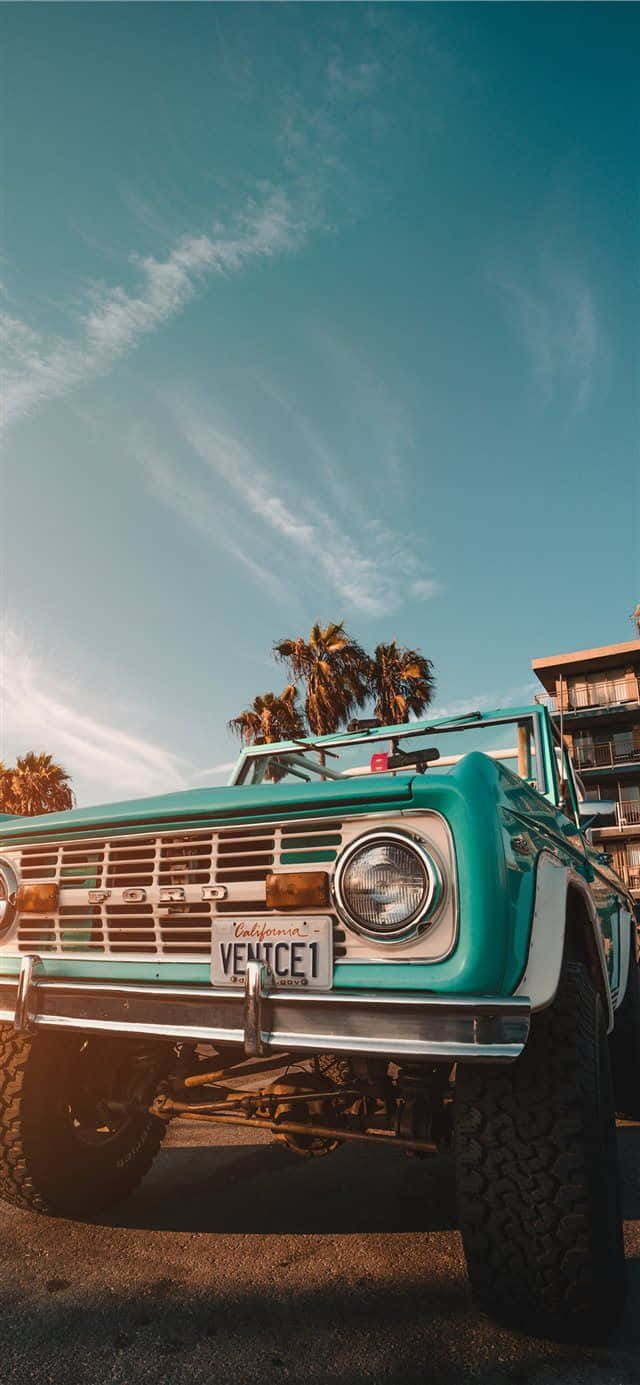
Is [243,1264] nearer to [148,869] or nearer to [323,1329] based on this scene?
[323,1329]

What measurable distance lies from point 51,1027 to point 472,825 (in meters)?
1.26

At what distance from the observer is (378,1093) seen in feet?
6.73

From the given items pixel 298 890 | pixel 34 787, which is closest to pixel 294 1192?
pixel 298 890

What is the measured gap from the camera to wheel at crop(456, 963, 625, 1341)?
5.51ft

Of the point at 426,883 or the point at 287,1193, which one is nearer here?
the point at 426,883

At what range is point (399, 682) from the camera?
21375mm

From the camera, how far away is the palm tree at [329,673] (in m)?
20.8

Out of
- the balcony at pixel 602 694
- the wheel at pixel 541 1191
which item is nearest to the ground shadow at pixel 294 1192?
the wheel at pixel 541 1191

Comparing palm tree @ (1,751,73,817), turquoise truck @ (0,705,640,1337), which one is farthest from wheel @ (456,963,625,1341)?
palm tree @ (1,751,73,817)

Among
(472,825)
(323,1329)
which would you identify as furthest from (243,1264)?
(472,825)

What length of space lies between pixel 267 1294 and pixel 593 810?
2221 mm

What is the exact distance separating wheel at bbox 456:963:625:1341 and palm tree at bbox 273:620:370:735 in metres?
18.8

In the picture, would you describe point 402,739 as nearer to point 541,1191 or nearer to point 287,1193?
point 287,1193

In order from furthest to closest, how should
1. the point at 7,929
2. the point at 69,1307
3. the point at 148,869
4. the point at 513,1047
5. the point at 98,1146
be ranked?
the point at 98,1146 → the point at 7,929 → the point at 148,869 → the point at 69,1307 → the point at 513,1047
